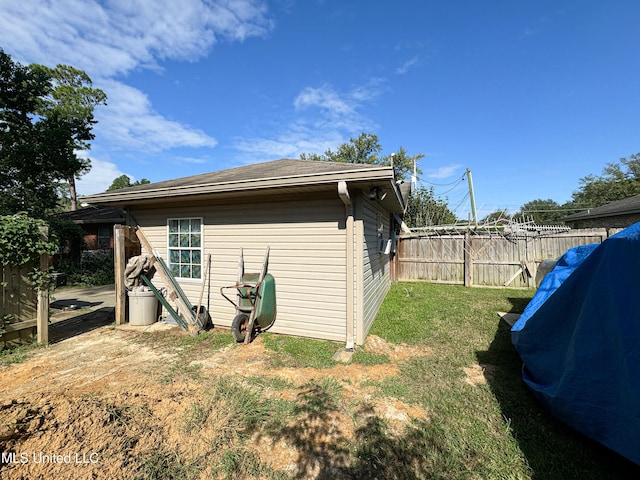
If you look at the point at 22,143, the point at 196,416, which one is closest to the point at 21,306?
the point at 196,416

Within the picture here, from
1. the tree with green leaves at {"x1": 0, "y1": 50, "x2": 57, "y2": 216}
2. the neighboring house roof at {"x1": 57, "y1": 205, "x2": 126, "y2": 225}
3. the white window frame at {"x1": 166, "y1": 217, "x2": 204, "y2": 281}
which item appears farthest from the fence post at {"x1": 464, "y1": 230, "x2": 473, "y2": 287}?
the tree with green leaves at {"x1": 0, "y1": 50, "x2": 57, "y2": 216}

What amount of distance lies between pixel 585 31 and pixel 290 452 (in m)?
10.4

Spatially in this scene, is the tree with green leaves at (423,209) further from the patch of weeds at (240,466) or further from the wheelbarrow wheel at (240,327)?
the patch of weeds at (240,466)

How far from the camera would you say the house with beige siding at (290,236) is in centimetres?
420

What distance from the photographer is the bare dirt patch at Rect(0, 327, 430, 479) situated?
6.43 ft

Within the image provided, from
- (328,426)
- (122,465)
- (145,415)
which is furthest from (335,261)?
(122,465)

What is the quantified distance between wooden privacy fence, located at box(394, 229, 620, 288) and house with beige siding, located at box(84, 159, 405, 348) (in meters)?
5.24

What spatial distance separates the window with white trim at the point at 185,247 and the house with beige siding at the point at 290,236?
21mm

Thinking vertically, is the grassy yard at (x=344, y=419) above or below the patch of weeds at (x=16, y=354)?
below

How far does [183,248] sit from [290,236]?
249cm

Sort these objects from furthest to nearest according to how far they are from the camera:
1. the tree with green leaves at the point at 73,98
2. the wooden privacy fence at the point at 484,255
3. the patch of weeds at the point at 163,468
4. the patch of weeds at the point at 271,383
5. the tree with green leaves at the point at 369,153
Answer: the tree with green leaves at the point at 369,153
the tree with green leaves at the point at 73,98
the wooden privacy fence at the point at 484,255
the patch of weeds at the point at 271,383
the patch of weeds at the point at 163,468

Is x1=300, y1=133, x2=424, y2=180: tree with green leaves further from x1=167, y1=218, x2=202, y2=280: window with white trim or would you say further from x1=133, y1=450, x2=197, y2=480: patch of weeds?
x1=133, y1=450, x2=197, y2=480: patch of weeds

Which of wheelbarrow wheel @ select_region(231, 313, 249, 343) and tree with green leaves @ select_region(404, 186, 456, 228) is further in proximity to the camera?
tree with green leaves @ select_region(404, 186, 456, 228)

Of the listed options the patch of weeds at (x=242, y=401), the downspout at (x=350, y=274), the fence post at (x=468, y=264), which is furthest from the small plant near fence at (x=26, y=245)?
the fence post at (x=468, y=264)
